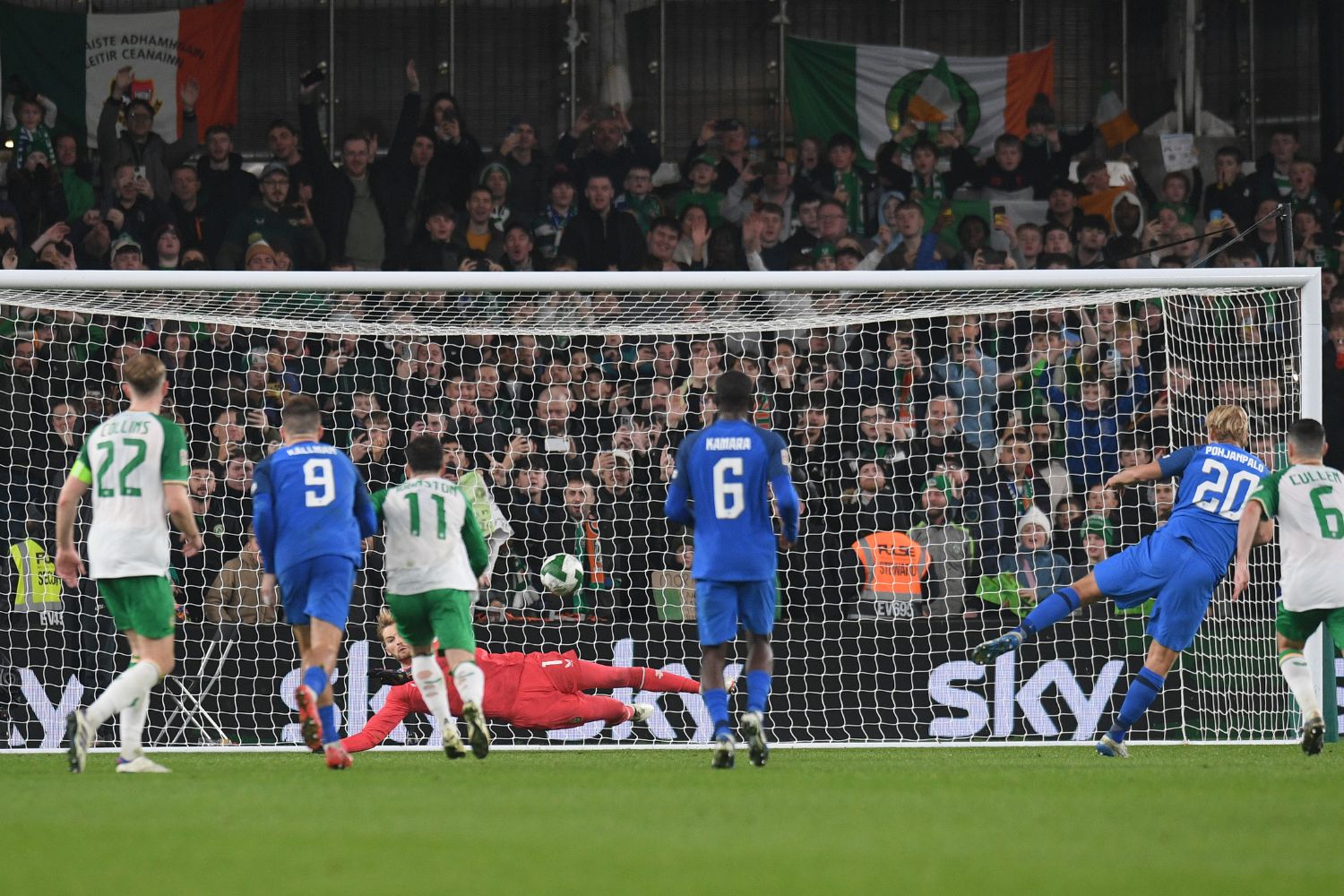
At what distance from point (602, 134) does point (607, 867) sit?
1109cm

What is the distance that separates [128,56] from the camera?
16.1 metres

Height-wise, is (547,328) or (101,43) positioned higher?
(101,43)

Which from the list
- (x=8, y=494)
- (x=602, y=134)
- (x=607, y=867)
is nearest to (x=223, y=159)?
(x=602, y=134)

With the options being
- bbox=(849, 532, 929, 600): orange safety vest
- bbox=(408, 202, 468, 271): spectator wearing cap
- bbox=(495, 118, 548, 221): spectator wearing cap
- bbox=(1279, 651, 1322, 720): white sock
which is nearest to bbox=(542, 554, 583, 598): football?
bbox=(849, 532, 929, 600): orange safety vest

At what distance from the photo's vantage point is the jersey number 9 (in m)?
8.22

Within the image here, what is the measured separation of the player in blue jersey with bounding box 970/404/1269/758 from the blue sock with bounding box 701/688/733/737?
1.63m

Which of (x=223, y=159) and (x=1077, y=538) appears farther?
(x=223, y=159)

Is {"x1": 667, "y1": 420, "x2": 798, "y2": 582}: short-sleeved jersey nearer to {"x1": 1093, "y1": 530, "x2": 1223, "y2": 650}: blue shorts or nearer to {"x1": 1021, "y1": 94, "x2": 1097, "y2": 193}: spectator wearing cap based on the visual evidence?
{"x1": 1093, "y1": 530, "x2": 1223, "y2": 650}: blue shorts

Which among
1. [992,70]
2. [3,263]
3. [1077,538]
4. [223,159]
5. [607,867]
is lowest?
[607,867]

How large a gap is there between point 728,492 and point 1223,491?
9.59 ft

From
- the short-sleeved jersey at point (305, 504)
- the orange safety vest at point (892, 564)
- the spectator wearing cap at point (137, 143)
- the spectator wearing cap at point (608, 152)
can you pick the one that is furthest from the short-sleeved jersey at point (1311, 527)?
the spectator wearing cap at point (137, 143)

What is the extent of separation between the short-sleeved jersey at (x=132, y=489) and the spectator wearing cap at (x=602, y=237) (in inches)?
255

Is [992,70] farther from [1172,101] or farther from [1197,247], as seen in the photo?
[1197,247]

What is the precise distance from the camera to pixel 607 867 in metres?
4.65
